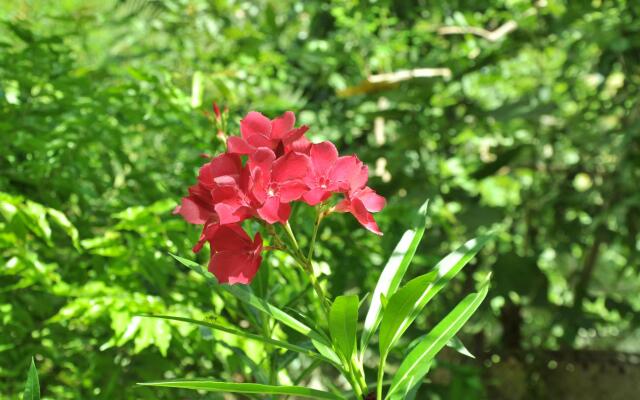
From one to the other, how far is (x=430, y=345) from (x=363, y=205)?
20 centimetres

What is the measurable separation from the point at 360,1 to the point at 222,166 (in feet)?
7.47

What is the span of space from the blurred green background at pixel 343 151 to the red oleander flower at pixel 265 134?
31 centimetres

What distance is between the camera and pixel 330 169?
3.24 ft

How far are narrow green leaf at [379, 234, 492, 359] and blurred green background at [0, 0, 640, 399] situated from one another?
32 cm

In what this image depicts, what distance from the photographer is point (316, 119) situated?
3.02 m

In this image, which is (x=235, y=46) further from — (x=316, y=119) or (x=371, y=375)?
(x=371, y=375)

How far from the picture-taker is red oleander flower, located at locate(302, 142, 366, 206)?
0.97 metres

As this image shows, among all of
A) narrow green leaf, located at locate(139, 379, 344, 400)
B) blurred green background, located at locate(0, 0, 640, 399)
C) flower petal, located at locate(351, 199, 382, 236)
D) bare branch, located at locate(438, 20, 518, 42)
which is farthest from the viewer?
bare branch, located at locate(438, 20, 518, 42)

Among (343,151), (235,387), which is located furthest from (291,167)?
(343,151)

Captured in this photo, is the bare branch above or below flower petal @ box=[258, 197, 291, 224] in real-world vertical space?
below

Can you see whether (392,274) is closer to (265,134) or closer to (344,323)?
(344,323)

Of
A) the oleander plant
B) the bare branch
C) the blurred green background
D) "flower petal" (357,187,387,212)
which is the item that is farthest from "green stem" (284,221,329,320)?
the bare branch

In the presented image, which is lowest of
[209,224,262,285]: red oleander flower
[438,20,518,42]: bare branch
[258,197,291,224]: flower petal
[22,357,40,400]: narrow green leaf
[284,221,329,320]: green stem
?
[438,20,518,42]: bare branch

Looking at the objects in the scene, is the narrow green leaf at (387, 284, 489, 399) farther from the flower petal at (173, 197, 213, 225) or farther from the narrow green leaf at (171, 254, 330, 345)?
the flower petal at (173, 197, 213, 225)
